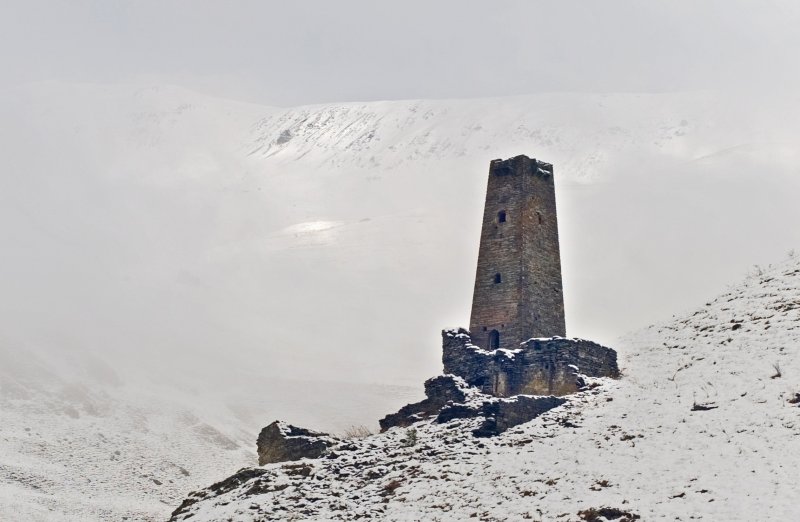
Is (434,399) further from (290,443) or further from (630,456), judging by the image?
(630,456)

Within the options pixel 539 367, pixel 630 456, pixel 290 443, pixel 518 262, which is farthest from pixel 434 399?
pixel 630 456

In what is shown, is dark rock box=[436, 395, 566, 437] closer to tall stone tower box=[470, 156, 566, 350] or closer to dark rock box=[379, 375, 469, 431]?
dark rock box=[379, 375, 469, 431]

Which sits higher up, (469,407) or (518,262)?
(518,262)

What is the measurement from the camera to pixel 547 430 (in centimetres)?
3098

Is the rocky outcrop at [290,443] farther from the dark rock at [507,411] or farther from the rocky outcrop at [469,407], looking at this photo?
the dark rock at [507,411]

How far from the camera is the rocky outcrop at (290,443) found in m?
34.6

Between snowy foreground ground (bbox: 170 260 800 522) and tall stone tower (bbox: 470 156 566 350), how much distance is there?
6098 mm

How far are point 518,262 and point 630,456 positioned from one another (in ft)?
56.8

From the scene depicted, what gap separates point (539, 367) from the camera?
3688 centimetres

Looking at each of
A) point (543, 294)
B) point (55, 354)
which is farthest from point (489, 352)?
point (55, 354)

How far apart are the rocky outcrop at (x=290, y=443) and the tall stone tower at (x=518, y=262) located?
10066 mm

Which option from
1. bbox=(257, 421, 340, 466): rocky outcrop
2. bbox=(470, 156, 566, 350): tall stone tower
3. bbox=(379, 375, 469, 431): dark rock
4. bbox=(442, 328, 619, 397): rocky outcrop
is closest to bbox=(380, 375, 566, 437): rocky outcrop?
bbox=(379, 375, 469, 431): dark rock

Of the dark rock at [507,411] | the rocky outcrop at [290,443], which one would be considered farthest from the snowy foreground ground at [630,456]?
the rocky outcrop at [290,443]

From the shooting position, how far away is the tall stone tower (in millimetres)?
42281
